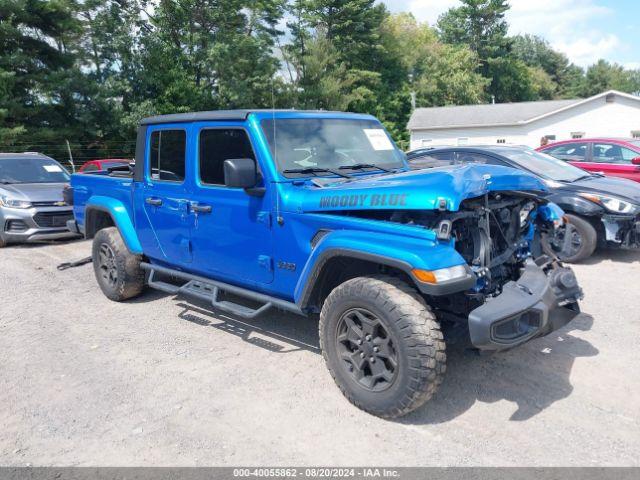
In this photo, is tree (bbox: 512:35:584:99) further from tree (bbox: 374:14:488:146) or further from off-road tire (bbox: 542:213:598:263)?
off-road tire (bbox: 542:213:598:263)

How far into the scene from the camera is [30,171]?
10.8 metres

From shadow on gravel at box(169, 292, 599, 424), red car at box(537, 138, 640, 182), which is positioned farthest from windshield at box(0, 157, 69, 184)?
red car at box(537, 138, 640, 182)

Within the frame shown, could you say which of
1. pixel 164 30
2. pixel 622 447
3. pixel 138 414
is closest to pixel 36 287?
pixel 138 414

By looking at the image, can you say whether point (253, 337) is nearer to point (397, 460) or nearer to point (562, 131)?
point (397, 460)

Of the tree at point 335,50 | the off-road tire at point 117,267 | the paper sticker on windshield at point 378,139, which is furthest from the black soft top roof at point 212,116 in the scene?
the tree at point 335,50

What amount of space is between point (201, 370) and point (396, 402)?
1.76 meters

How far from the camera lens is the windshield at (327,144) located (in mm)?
4289

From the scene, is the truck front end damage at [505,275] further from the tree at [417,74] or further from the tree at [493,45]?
the tree at [493,45]

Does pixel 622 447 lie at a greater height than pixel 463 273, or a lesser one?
lesser

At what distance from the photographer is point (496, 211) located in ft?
12.9

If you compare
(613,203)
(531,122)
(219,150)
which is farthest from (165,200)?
(531,122)

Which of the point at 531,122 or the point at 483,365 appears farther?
the point at 531,122

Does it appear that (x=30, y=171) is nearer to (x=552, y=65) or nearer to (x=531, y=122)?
(x=531, y=122)

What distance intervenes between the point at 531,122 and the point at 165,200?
34.8 meters
